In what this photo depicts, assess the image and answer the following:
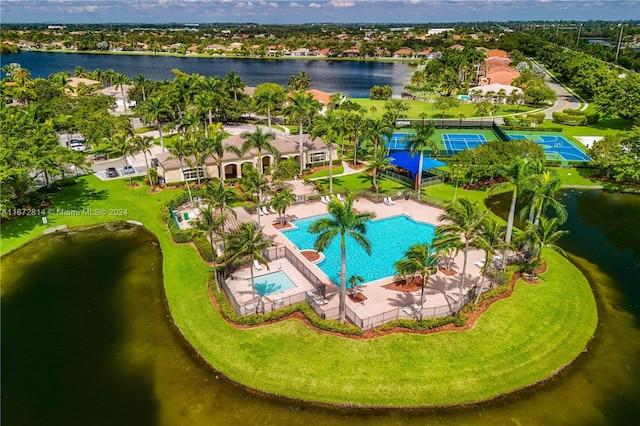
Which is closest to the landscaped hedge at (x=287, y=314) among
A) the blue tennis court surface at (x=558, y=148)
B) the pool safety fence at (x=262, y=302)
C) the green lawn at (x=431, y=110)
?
the pool safety fence at (x=262, y=302)

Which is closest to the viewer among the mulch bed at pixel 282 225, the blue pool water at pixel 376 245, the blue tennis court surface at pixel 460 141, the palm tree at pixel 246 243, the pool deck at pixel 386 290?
the palm tree at pixel 246 243

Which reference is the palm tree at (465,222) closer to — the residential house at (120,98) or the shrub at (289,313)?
the shrub at (289,313)

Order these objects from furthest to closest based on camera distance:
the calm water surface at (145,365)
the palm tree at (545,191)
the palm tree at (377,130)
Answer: the palm tree at (377,130) → the palm tree at (545,191) → the calm water surface at (145,365)

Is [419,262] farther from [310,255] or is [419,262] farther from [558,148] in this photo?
[558,148]

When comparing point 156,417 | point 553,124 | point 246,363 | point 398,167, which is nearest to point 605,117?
point 553,124

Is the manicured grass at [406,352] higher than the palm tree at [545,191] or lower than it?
lower

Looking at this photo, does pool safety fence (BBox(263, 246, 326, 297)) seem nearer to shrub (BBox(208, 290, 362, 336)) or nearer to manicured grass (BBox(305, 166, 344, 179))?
shrub (BBox(208, 290, 362, 336))

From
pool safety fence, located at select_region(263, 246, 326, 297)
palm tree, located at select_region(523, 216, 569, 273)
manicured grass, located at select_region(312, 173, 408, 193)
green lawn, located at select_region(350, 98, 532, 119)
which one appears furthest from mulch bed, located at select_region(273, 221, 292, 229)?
green lawn, located at select_region(350, 98, 532, 119)
